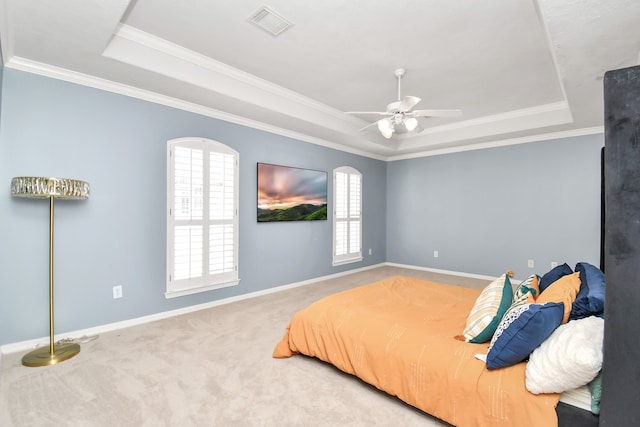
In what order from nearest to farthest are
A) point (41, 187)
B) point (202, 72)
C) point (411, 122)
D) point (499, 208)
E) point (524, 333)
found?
point (524, 333) → point (41, 187) → point (411, 122) → point (202, 72) → point (499, 208)

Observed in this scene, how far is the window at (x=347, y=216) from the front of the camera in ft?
18.6

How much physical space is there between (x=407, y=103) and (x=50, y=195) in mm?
3128

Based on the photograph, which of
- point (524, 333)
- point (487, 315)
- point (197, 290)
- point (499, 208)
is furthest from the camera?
point (499, 208)

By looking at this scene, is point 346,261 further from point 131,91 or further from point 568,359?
point 568,359

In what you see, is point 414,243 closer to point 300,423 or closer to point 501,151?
point 501,151

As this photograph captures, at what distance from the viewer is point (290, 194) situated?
4844mm

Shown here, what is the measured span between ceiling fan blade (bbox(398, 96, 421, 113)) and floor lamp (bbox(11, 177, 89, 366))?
295 centimetres

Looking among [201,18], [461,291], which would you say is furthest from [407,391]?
[201,18]

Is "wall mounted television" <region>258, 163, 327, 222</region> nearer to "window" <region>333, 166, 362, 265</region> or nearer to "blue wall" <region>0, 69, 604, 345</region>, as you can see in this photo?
"blue wall" <region>0, 69, 604, 345</region>

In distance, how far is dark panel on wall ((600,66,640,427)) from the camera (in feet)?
3.83

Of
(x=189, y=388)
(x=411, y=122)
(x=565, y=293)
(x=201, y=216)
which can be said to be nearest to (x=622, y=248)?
(x=565, y=293)

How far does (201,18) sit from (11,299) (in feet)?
9.41

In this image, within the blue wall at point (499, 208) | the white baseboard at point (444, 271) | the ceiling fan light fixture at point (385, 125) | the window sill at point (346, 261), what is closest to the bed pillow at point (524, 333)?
the ceiling fan light fixture at point (385, 125)

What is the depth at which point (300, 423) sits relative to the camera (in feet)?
5.85
